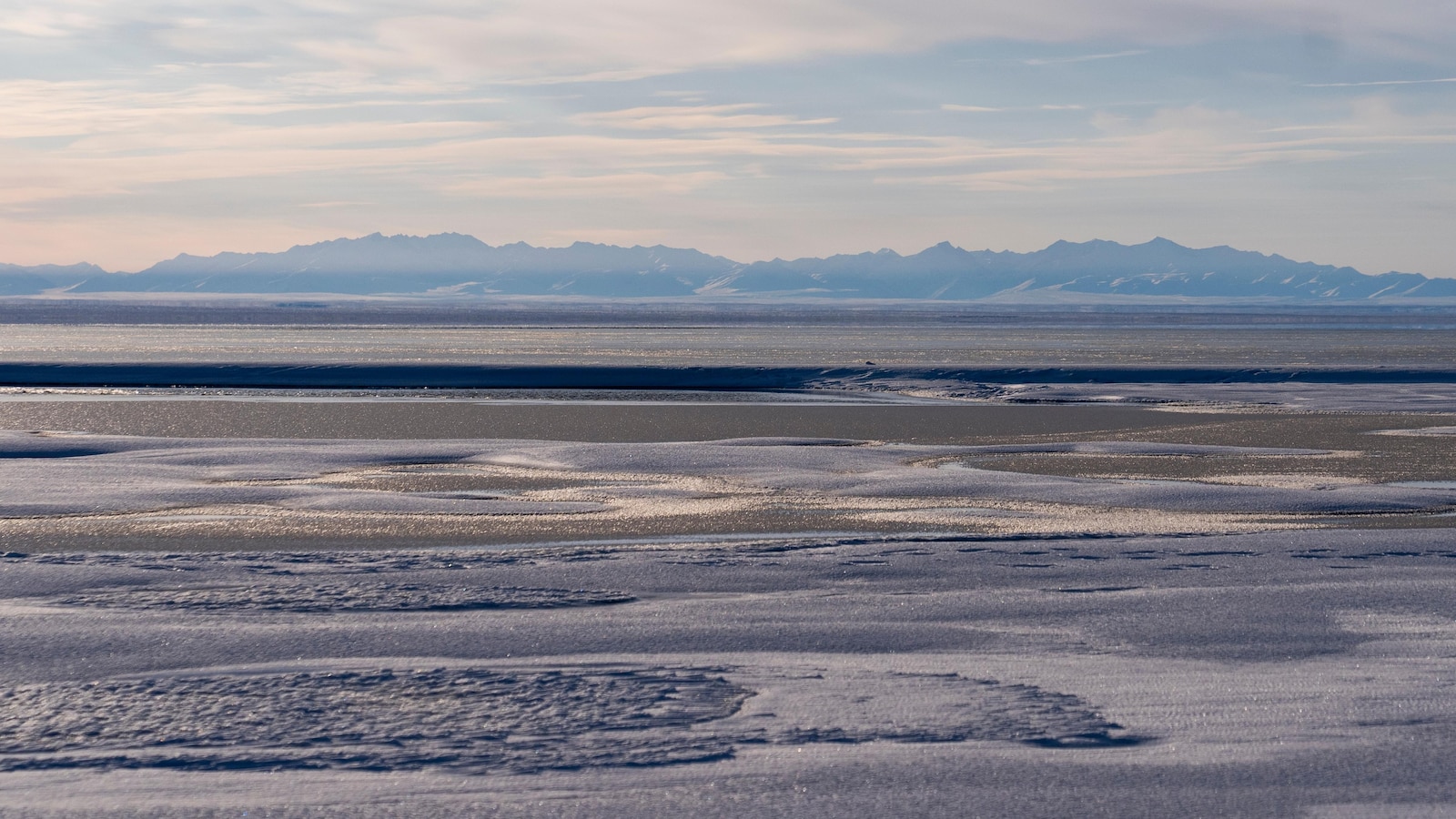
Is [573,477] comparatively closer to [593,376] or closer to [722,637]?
[722,637]

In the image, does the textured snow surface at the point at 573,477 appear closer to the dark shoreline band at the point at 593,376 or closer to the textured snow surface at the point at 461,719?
the textured snow surface at the point at 461,719

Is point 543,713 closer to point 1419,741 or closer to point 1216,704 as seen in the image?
point 1216,704

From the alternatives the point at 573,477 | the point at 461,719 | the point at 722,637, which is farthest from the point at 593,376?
the point at 461,719

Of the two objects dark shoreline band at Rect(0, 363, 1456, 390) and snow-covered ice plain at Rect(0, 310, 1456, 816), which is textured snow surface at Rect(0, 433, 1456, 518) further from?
dark shoreline band at Rect(0, 363, 1456, 390)

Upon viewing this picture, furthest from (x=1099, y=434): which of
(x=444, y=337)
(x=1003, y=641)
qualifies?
(x=444, y=337)

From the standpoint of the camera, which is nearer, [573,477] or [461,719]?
[461,719]

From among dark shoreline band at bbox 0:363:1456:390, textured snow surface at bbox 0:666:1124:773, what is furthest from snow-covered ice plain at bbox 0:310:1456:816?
dark shoreline band at bbox 0:363:1456:390

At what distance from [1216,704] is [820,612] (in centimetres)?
237

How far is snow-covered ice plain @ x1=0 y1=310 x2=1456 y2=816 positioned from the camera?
4.90 meters

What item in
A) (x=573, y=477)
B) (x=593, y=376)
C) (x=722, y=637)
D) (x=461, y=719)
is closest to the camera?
(x=461, y=719)

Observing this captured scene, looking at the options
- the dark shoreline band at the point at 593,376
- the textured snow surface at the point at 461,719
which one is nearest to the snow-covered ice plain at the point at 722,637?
the textured snow surface at the point at 461,719

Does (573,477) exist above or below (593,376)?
above

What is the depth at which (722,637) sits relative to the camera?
273 inches

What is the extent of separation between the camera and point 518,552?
367 inches
